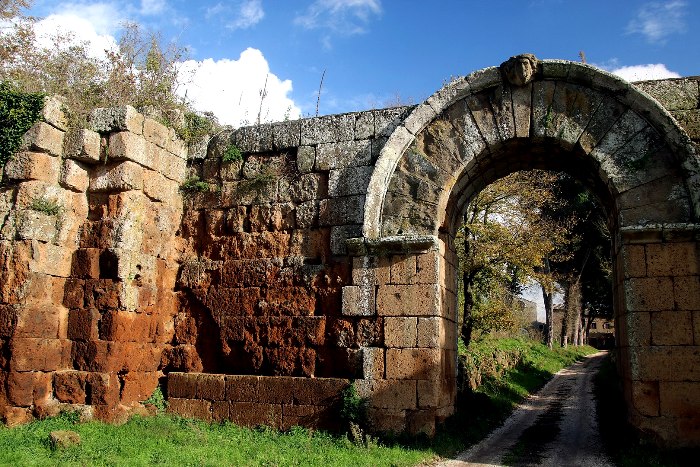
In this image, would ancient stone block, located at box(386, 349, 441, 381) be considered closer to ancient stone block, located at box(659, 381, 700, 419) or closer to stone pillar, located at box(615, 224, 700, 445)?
stone pillar, located at box(615, 224, 700, 445)

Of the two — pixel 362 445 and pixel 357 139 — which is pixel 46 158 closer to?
pixel 357 139

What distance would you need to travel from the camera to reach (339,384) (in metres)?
8.16

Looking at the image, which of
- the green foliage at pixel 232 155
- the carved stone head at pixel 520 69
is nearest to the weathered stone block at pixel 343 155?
the green foliage at pixel 232 155

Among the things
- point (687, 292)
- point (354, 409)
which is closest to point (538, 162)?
point (687, 292)

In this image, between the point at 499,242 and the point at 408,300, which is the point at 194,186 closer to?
the point at 408,300

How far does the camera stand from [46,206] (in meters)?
8.62

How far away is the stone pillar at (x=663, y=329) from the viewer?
694 centimetres

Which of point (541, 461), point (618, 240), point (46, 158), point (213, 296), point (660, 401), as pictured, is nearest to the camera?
point (660, 401)

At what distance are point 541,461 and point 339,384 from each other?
2894 millimetres

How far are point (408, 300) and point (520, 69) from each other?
12.2ft

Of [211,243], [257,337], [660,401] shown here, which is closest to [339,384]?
[257,337]

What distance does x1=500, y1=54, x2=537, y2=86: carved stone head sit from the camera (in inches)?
322

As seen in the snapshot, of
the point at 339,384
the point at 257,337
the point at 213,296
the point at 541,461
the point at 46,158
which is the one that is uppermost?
the point at 46,158

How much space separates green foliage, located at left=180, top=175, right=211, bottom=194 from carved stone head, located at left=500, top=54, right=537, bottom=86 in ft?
17.4
